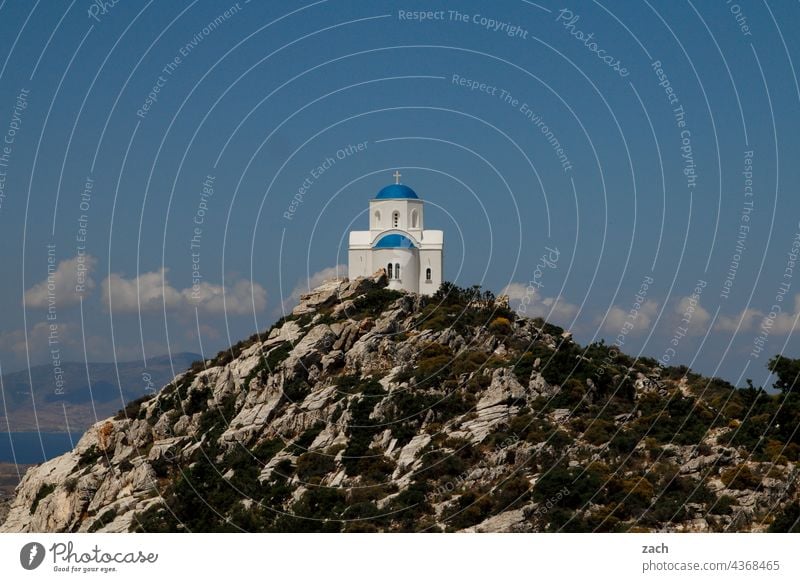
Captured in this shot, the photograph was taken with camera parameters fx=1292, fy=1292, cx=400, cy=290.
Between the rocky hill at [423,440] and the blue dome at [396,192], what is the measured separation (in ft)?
21.5

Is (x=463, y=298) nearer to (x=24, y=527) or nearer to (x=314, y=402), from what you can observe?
(x=314, y=402)

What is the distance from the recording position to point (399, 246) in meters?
97.4

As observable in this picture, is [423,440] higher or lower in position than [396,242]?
lower

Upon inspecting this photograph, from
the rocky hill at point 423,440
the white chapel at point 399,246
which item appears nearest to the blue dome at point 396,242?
the white chapel at point 399,246

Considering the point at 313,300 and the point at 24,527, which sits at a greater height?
the point at 313,300

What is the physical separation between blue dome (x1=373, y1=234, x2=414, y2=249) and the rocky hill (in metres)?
2.52

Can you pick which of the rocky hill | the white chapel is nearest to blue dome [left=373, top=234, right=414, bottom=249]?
the white chapel

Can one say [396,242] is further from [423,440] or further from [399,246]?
[423,440]

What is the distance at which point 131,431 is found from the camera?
9731 centimetres

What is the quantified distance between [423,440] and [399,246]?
21248 millimetres

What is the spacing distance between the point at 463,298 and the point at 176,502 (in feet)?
95.0

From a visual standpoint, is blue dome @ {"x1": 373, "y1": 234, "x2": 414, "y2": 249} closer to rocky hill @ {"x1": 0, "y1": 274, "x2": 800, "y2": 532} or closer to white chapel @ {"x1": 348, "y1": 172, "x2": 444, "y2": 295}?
white chapel @ {"x1": 348, "y1": 172, "x2": 444, "y2": 295}

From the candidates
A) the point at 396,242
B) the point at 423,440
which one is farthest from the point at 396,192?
the point at 423,440
